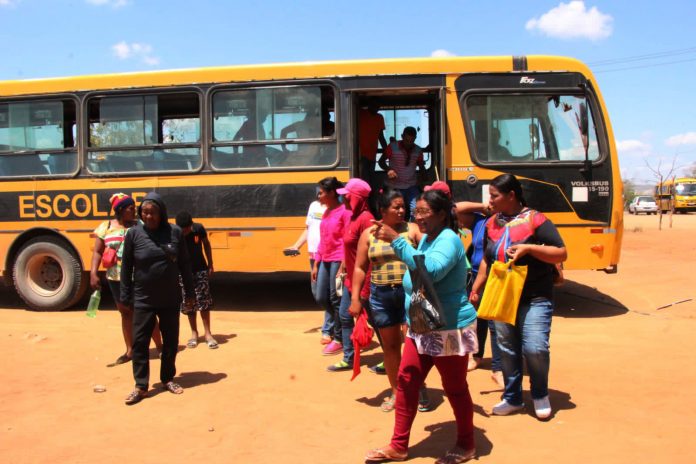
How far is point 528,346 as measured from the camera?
13.9ft

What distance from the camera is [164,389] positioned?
16.9 ft

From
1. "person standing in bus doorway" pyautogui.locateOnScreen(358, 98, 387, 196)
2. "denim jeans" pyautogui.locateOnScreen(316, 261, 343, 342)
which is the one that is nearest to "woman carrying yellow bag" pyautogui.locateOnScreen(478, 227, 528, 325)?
"denim jeans" pyautogui.locateOnScreen(316, 261, 343, 342)

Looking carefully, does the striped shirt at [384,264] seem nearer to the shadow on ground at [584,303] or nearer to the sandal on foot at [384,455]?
the sandal on foot at [384,455]

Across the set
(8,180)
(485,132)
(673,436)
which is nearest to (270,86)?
(485,132)

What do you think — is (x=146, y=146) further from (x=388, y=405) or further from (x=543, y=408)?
(x=543, y=408)

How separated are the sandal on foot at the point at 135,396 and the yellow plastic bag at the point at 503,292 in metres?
2.77

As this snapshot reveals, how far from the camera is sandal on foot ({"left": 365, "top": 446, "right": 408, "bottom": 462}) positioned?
3611 mm

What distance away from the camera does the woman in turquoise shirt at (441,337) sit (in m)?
3.42

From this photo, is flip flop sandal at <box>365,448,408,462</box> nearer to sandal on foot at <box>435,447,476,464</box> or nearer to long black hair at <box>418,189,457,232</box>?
sandal on foot at <box>435,447,476,464</box>

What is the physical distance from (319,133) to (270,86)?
91 cm

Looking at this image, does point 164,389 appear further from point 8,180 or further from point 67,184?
point 8,180

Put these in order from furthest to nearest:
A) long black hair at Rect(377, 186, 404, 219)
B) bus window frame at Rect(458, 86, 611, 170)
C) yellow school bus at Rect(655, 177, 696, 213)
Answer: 1. yellow school bus at Rect(655, 177, 696, 213)
2. bus window frame at Rect(458, 86, 611, 170)
3. long black hair at Rect(377, 186, 404, 219)

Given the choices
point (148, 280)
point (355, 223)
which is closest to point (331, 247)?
point (355, 223)

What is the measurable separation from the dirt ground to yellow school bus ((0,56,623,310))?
114 centimetres
